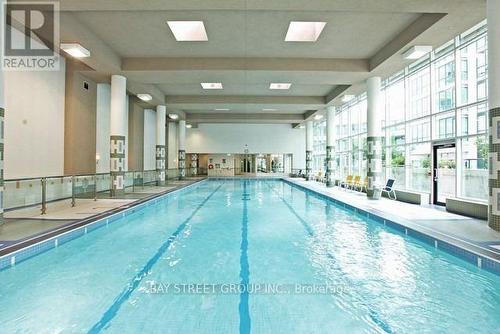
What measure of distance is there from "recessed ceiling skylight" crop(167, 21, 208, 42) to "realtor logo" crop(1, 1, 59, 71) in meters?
2.39

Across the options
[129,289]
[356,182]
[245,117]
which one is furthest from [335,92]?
[129,289]

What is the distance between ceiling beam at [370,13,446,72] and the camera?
6.27 metres

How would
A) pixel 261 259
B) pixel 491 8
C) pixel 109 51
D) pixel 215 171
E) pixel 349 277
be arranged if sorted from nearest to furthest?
pixel 349 277, pixel 261 259, pixel 491 8, pixel 109 51, pixel 215 171

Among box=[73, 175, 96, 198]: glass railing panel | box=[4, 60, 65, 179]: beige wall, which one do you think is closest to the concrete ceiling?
box=[4, 60, 65, 179]: beige wall

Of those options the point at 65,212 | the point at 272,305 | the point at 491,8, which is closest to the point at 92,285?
the point at 272,305

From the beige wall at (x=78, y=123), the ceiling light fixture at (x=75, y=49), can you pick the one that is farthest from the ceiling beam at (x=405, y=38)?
the beige wall at (x=78, y=123)

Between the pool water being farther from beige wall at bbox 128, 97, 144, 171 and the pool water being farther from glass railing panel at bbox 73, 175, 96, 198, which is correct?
beige wall at bbox 128, 97, 144, 171

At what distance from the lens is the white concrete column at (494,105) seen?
4863 millimetres

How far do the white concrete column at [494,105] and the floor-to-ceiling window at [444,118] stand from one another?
7.11 ft

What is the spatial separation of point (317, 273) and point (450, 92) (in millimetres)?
6998

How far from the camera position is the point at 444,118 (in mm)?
8117

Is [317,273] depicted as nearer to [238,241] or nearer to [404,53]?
[238,241]

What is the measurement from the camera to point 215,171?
26.3 metres

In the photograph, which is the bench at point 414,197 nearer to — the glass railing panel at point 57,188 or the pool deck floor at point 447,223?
the pool deck floor at point 447,223
